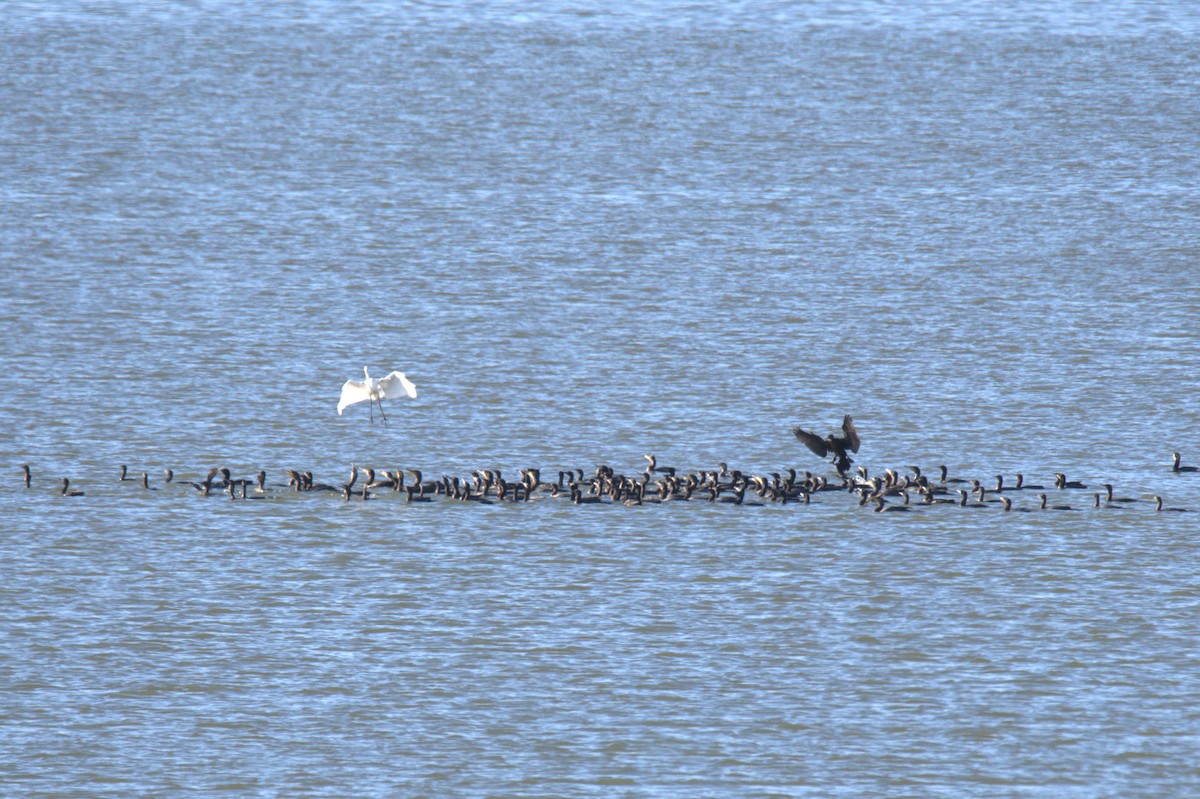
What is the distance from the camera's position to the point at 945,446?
39.6m

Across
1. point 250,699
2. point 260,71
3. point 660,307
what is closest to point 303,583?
point 250,699

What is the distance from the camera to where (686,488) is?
35781mm

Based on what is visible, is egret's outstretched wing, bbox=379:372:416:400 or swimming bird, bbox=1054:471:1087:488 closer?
swimming bird, bbox=1054:471:1087:488

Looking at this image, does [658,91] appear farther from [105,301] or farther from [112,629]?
[112,629]

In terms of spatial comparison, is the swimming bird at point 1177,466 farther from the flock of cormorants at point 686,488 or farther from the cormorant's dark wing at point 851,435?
the cormorant's dark wing at point 851,435

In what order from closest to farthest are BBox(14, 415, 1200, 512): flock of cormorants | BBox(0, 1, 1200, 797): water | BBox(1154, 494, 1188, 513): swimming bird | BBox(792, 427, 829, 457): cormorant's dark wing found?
BBox(0, 1, 1200, 797): water
BBox(1154, 494, 1188, 513): swimming bird
BBox(14, 415, 1200, 512): flock of cormorants
BBox(792, 427, 829, 457): cormorant's dark wing

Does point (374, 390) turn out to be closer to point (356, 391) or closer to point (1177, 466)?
point (356, 391)

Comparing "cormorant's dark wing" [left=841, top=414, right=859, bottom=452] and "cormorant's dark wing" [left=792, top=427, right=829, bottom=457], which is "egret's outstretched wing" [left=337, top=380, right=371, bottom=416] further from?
"cormorant's dark wing" [left=841, top=414, right=859, bottom=452]

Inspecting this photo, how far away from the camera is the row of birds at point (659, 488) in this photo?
3562 cm

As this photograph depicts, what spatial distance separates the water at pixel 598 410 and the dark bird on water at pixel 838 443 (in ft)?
3.11

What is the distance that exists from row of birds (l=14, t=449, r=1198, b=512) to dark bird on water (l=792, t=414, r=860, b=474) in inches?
6.1

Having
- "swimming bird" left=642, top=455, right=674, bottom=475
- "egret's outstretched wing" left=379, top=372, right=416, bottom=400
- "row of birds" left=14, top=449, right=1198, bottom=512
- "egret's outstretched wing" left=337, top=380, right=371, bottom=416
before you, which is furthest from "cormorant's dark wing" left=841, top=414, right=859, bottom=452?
"egret's outstretched wing" left=337, top=380, right=371, bottom=416

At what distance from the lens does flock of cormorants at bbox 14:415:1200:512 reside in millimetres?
35625

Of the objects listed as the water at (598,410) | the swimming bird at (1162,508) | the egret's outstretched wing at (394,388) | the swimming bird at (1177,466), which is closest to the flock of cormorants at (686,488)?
the swimming bird at (1162,508)
